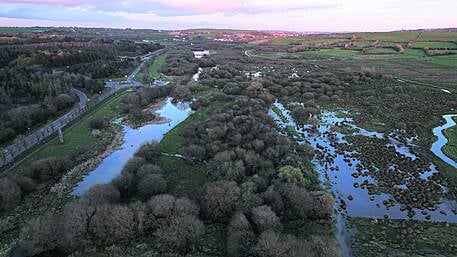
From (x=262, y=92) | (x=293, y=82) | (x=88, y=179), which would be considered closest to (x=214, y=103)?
(x=262, y=92)

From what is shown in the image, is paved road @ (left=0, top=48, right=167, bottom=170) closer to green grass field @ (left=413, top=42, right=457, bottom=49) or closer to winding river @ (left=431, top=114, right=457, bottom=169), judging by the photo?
winding river @ (left=431, top=114, right=457, bottom=169)

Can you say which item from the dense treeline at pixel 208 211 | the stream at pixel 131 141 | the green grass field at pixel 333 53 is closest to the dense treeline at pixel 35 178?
the dense treeline at pixel 208 211

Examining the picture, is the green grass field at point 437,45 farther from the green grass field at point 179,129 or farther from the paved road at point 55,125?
the paved road at point 55,125

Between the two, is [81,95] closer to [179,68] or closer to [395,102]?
[179,68]

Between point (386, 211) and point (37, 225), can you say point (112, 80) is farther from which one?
point (386, 211)

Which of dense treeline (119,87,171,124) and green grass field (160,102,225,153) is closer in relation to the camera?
green grass field (160,102,225,153)

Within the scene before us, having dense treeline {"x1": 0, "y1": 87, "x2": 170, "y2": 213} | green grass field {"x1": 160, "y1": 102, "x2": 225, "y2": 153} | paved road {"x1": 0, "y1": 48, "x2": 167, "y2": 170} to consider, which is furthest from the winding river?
paved road {"x1": 0, "y1": 48, "x2": 167, "y2": 170}
